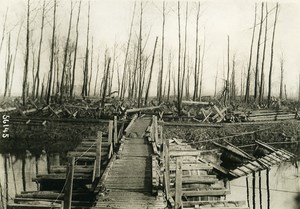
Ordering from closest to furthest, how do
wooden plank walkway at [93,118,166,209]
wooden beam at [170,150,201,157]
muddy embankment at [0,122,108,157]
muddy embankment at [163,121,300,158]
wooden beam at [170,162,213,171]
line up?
wooden plank walkway at [93,118,166,209] < wooden beam at [170,162,213,171] < wooden beam at [170,150,201,157] < muddy embankment at [0,122,108,157] < muddy embankment at [163,121,300,158]

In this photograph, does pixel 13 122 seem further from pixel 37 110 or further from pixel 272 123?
pixel 272 123

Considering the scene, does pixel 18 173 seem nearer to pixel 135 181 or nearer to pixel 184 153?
pixel 184 153

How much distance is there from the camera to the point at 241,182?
13508mm

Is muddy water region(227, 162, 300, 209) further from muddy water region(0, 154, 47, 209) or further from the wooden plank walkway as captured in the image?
muddy water region(0, 154, 47, 209)

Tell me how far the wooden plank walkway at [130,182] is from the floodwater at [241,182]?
3.40 metres

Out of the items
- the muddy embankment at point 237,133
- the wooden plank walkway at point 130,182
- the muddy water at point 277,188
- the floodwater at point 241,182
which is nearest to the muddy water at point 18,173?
the floodwater at point 241,182

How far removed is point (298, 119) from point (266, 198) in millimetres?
11513

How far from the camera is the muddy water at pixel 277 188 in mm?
11383

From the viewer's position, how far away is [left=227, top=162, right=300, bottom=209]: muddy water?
11383 mm

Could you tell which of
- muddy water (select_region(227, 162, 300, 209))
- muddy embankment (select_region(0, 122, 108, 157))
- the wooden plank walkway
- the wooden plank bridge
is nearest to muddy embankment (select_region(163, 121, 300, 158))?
muddy embankment (select_region(0, 122, 108, 157))

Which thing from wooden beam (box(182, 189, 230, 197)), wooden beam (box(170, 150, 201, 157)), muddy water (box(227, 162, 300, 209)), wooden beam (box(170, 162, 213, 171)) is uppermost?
wooden beam (box(170, 150, 201, 157))

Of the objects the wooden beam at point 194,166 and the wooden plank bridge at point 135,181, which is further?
the wooden beam at point 194,166

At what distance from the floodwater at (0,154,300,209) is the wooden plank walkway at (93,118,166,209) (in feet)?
11.2

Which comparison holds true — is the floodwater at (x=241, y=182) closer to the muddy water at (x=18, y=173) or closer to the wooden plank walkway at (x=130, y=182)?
the muddy water at (x=18, y=173)
